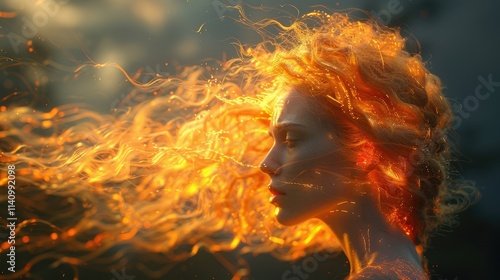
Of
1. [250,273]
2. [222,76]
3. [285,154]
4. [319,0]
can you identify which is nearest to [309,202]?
[285,154]

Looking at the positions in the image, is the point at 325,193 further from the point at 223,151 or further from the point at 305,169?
the point at 223,151

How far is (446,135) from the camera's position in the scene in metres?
2.37

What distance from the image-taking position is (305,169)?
209 cm

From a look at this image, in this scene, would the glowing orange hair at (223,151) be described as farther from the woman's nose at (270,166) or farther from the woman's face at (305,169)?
the woman's nose at (270,166)

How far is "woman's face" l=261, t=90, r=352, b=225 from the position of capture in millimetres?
2092

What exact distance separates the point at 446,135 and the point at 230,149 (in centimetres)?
89

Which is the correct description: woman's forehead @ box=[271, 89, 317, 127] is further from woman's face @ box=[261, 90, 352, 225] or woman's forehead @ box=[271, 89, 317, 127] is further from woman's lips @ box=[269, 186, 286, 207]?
woman's lips @ box=[269, 186, 286, 207]

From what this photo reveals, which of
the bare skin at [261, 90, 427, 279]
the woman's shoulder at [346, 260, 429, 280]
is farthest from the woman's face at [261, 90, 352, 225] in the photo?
the woman's shoulder at [346, 260, 429, 280]

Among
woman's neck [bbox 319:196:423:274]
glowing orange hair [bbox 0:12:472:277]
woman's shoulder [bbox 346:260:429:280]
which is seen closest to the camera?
woman's shoulder [bbox 346:260:429:280]

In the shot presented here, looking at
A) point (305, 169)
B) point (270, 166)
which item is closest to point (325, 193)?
point (305, 169)

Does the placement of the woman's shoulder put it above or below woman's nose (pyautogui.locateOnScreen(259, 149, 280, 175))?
below

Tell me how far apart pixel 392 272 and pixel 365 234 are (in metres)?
0.21

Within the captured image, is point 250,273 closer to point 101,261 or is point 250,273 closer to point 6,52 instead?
point 101,261

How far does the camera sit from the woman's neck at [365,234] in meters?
2.08
